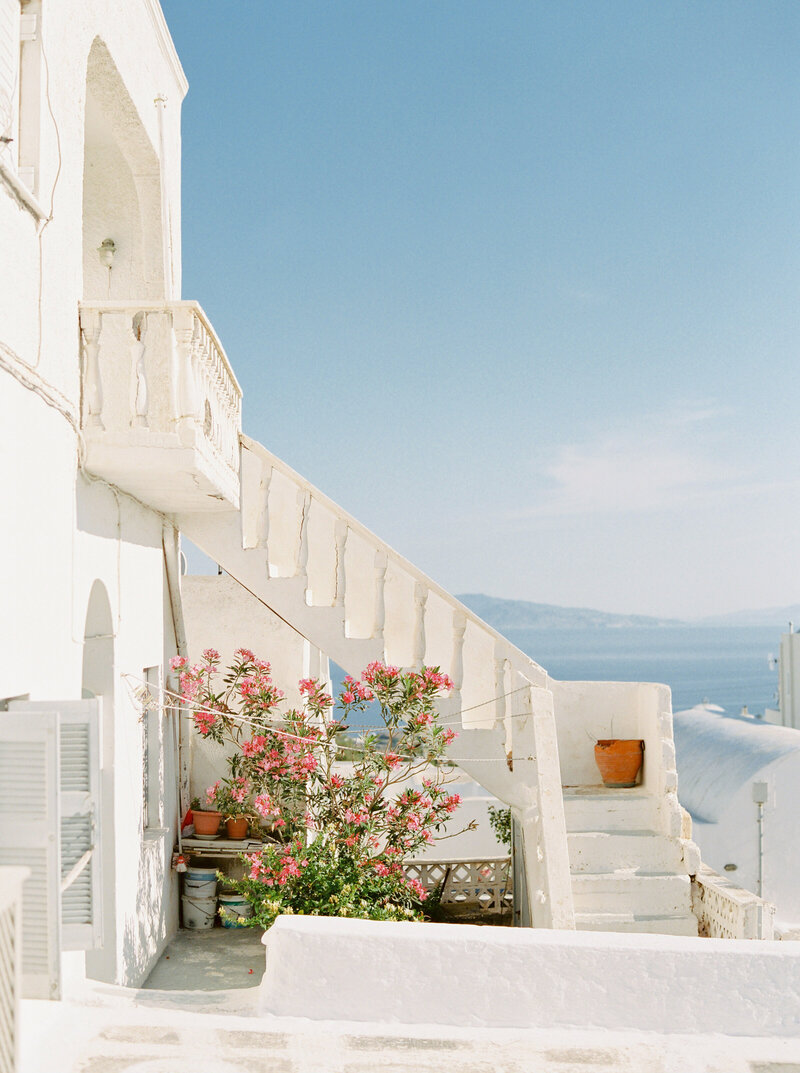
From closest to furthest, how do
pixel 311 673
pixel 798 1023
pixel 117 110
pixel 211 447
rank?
pixel 798 1023, pixel 211 447, pixel 117 110, pixel 311 673

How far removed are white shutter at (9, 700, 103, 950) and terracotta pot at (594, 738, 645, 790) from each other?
19.6 ft

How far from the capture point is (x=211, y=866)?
30.4 ft

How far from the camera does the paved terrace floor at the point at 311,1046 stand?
389 cm

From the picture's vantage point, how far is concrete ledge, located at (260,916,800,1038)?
4305 millimetres

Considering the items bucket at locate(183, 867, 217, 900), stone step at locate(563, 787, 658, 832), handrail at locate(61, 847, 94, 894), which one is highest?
handrail at locate(61, 847, 94, 894)

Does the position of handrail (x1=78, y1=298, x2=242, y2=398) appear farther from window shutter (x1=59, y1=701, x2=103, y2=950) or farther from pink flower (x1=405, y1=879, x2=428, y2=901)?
pink flower (x1=405, y1=879, x2=428, y2=901)

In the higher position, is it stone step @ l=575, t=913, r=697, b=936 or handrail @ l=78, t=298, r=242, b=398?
handrail @ l=78, t=298, r=242, b=398

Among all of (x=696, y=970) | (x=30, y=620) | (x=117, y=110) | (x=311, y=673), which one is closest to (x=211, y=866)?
(x=311, y=673)

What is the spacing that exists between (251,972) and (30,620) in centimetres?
442

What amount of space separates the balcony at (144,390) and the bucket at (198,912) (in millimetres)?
4490

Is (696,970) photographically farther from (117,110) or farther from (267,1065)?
(117,110)

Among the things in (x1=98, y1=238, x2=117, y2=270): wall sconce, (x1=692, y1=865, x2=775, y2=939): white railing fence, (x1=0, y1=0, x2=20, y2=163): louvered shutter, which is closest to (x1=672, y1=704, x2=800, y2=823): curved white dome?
(x1=692, y1=865, x2=775, y2=939): white railing fence

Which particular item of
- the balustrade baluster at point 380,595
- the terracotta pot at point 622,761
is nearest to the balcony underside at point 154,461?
the balustrade baluster at point 380,595

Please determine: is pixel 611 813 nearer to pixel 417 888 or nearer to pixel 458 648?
pixel 458 648
